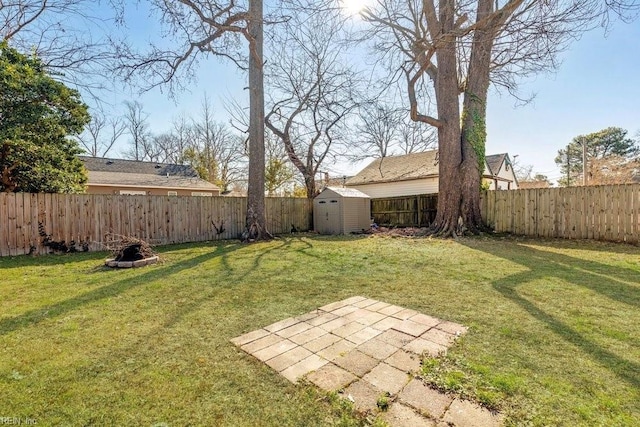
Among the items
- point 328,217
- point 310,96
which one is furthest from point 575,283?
point 310,96

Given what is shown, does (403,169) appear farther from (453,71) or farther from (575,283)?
(575,283)

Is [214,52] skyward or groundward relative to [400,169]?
skyward

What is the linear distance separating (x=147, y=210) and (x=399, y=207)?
31.7 feet

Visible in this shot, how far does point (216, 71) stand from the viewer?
938cm

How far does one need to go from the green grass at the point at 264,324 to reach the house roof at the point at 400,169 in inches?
450

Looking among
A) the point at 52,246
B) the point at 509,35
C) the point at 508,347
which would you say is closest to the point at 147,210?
the point at 52,246

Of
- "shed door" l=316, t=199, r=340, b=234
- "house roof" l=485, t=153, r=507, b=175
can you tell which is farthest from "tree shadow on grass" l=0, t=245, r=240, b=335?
"house roof" l=485, t=153, r=507, b=175

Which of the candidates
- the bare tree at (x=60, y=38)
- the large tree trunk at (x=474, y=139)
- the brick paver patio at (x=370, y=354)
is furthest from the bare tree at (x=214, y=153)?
the brick paver patio at (x=370, y=354)

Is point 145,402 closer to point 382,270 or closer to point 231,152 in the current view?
point 382,270

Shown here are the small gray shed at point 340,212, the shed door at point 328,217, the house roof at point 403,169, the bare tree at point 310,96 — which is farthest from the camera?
the house roof at point 403,169

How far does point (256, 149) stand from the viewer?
8.75m

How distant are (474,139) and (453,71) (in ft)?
7.08

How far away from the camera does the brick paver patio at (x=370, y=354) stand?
1.56 meters

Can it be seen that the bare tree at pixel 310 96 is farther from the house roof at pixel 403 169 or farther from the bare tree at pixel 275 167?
the house roof at pixel 403 169
